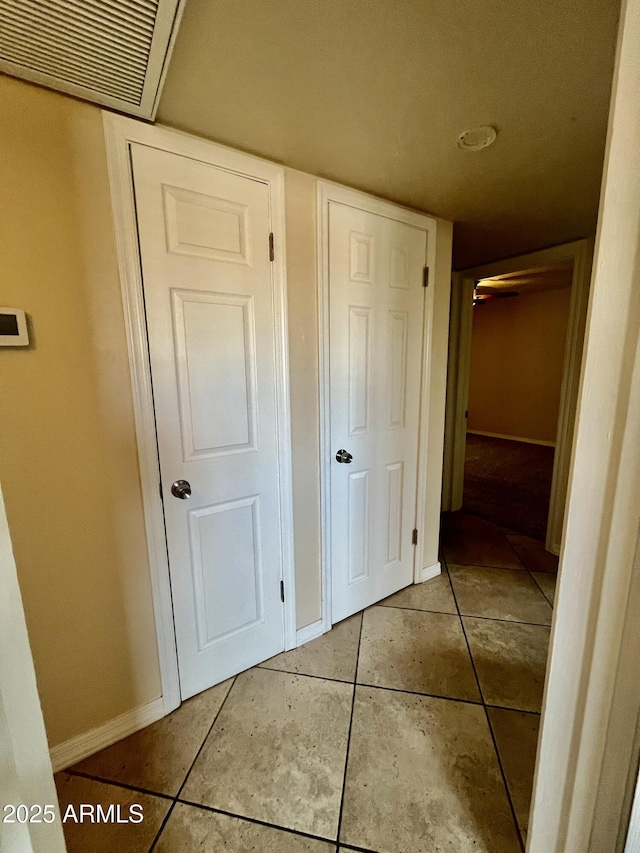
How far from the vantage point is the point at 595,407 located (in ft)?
2.20

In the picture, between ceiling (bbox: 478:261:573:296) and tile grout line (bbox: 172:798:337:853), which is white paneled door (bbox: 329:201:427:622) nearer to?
tile grout line (bbox: 172:798:337:853)

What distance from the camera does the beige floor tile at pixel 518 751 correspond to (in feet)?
3.75

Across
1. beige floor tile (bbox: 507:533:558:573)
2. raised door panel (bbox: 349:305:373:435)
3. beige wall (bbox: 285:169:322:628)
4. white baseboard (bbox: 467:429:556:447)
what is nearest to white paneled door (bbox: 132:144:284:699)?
beige wall (bbox: 285:169:322:628)

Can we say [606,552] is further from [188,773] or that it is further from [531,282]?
[531,282]

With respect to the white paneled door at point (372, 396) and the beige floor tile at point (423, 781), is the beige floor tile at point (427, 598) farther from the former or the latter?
the beige floor tile at point (423, 781)

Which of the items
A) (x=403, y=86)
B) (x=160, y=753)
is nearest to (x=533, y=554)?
(x=160, y=753)

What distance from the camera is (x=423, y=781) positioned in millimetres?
1203

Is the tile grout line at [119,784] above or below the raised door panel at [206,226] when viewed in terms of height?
below

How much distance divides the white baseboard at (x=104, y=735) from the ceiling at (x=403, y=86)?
2.22 m

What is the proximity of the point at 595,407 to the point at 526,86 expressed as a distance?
107 centimetres

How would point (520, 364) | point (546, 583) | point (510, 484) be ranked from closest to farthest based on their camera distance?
point (546, 583) < point (510, 484) < point (520, 364)

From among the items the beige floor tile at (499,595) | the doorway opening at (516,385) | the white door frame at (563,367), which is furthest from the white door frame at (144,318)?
the doorway opening at (516,385)

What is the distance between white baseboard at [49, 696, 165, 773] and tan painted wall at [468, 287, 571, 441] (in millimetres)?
6109

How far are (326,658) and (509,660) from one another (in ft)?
2.93
